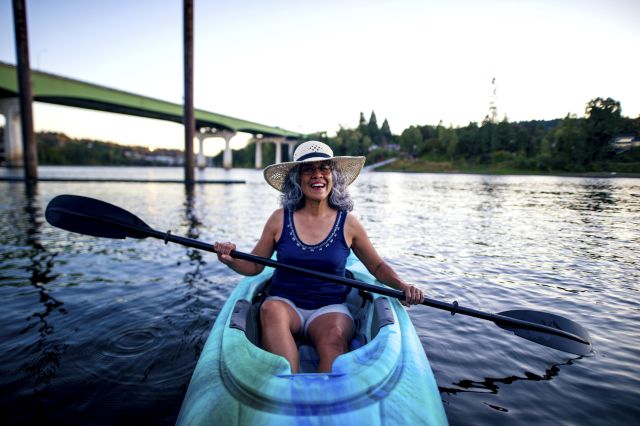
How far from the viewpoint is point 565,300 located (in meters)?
5.23

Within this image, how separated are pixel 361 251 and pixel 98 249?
7.12 metres

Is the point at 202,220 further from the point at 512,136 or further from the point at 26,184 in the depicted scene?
the point at 512,136

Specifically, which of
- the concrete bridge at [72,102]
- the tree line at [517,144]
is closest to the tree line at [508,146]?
the tree line at [517,144]

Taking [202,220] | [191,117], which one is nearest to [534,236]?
[202,220]

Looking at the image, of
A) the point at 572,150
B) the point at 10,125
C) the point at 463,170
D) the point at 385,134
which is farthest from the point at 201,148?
the point at 385,134

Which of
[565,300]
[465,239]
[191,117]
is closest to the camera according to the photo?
[565,300]

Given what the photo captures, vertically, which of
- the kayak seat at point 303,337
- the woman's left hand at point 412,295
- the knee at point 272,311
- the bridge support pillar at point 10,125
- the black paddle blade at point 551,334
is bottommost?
the black paddle blade at point 551,334

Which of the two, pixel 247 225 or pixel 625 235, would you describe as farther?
pixel 247 225

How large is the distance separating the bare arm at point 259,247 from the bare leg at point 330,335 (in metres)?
0.81

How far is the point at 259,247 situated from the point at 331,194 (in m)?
0.82

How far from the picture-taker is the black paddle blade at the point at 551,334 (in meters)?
3.46

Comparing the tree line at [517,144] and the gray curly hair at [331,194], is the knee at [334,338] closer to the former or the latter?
the gray curly hair at [331,194]

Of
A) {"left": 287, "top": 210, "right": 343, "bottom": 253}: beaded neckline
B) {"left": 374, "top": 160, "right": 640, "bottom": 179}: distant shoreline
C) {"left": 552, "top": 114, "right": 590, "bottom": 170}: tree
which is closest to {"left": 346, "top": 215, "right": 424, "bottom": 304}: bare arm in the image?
{"left": 287, "top": 210, "right": 343, "bottom": 253}: beaded neckline

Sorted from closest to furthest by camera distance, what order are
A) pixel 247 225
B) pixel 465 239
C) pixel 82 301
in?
pixel 82 301
pixel 465 239
pixel 247 225
